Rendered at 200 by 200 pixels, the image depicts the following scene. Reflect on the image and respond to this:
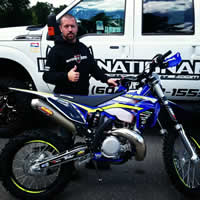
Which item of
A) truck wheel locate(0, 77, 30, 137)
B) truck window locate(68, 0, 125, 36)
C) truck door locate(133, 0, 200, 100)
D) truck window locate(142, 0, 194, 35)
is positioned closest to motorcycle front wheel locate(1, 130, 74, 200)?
truck wheel locate(0, 77, 30, 137)

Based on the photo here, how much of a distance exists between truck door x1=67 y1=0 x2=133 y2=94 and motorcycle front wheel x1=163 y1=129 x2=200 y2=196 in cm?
151

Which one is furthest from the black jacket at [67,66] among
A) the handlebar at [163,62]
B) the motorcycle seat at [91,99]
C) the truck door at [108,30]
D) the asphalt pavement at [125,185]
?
the asphalt pavement at [125,185]

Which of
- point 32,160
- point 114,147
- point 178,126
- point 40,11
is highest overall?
point 40,11

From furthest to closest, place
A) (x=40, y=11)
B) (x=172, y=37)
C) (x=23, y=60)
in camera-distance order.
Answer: (x=40, y=11) → (x=23, y=60) → (x=172, y=37)

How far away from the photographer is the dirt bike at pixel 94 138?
2.45 meters

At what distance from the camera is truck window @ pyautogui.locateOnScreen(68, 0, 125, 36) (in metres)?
3.84

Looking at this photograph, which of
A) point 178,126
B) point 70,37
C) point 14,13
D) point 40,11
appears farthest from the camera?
point 40,11

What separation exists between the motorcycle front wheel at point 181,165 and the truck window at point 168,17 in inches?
70.4

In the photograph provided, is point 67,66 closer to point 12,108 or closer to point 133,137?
point 133,137

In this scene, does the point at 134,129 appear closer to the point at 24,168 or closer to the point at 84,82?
the point at 84,82

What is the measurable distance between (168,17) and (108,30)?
837 mm

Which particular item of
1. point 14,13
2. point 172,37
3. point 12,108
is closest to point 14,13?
point 14,13

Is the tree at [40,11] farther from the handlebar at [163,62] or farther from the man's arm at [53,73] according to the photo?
the handlebar at [163,62]

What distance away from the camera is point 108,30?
3.90m
